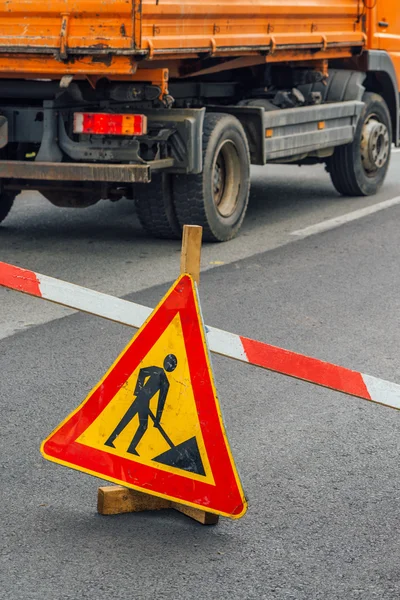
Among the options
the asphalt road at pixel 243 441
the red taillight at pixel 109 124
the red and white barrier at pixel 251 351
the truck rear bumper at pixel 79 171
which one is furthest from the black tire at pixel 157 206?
the red and white barrier at pixel 251 351

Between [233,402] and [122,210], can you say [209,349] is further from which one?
[122,210]

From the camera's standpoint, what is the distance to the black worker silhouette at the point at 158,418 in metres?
4.07

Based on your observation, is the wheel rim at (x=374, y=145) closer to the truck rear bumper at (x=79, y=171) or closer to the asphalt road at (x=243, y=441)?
the asphalt road at (x=243, y=441)

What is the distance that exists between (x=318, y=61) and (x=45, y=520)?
8022 millimetres

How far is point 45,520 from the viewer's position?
4.16 meters

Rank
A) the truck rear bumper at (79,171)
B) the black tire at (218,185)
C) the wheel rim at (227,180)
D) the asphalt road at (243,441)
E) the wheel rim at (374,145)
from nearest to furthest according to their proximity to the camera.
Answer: the asphalt road at (243,441) < the truck rear bumper at (79,171) < the black tire at (218,185) < the wheel rim at (227,180) < the wheel rim at (374,145)

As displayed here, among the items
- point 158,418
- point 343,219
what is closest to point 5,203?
point 343,219

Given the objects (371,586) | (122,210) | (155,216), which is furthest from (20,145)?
(371,586)

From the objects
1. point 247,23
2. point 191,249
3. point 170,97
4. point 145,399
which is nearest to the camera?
point 191,249

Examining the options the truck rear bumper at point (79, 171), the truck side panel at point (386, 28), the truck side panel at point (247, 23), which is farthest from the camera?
the truck side panel at point (386, 28)

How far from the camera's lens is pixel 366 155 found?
12.5 metres

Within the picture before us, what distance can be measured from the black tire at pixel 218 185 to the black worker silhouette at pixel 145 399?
5.49 metres

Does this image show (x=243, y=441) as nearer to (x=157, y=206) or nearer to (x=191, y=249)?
(x=191, y=249)

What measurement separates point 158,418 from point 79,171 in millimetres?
4887
